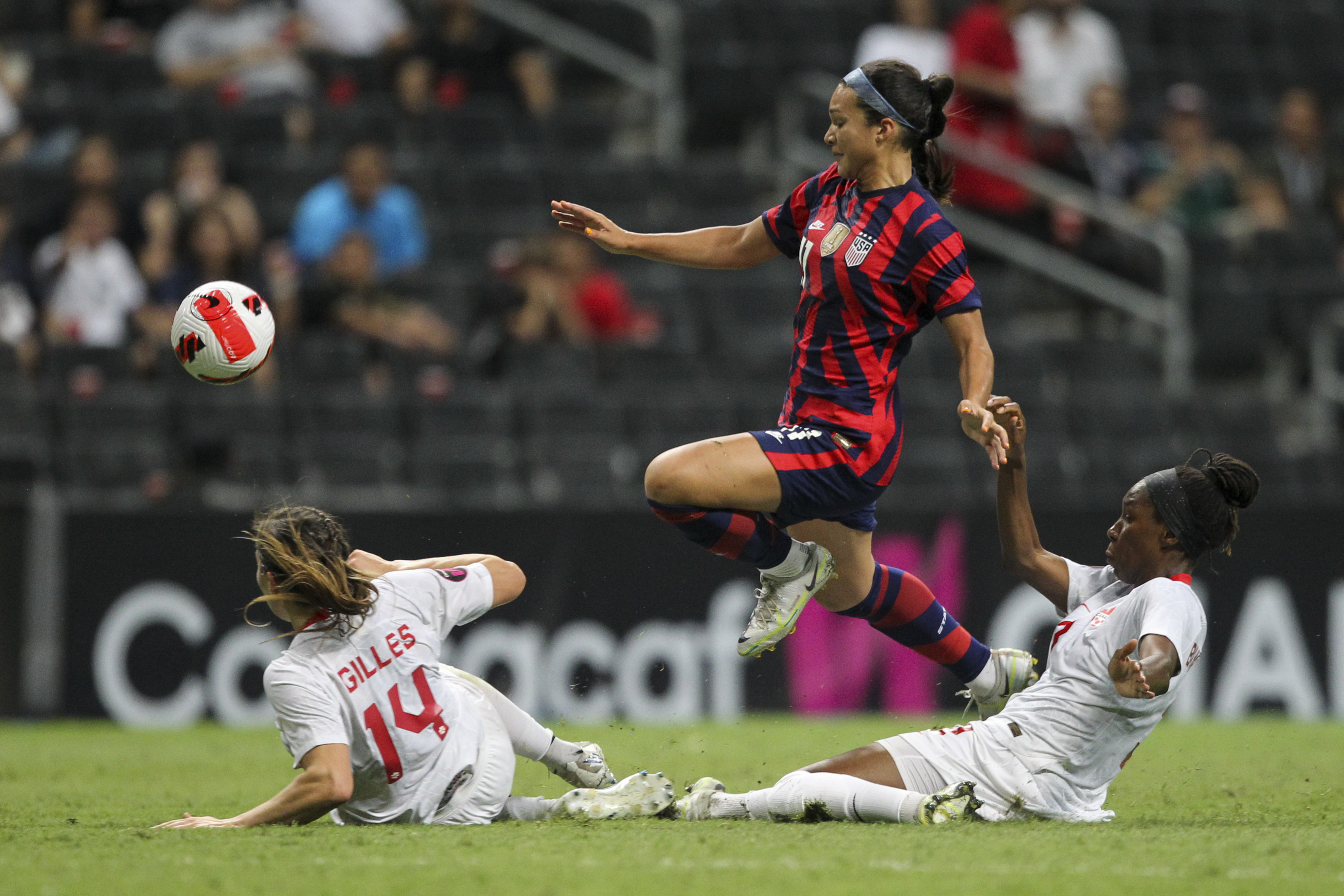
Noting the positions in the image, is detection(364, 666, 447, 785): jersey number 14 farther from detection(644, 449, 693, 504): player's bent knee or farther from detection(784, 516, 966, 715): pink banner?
detection(784, 516, 966, 715): pink banner

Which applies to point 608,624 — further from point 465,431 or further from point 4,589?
point 4,589

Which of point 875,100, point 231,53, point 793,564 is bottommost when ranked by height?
point 793,564

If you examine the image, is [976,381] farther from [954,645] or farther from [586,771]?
[586,771]

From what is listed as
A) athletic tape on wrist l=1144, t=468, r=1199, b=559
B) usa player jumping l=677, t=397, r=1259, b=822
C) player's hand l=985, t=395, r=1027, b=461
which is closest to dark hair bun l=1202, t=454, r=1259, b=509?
usa player jumping l=677, t=397, r=1259, b=822

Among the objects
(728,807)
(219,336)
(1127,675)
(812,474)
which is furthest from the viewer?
(219,336)

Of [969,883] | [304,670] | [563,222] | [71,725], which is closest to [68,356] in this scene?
[71,725]

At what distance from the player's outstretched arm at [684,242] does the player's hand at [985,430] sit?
130 centimetres

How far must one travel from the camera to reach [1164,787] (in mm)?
6973

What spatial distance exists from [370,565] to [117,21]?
8.88 metres

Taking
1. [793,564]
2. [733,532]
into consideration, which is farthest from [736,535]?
[793,564]

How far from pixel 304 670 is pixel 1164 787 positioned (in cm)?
A: 372

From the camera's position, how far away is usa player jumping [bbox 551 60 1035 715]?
5758mm

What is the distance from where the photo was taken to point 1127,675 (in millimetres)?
4816

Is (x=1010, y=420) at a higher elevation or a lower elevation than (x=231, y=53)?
lower
